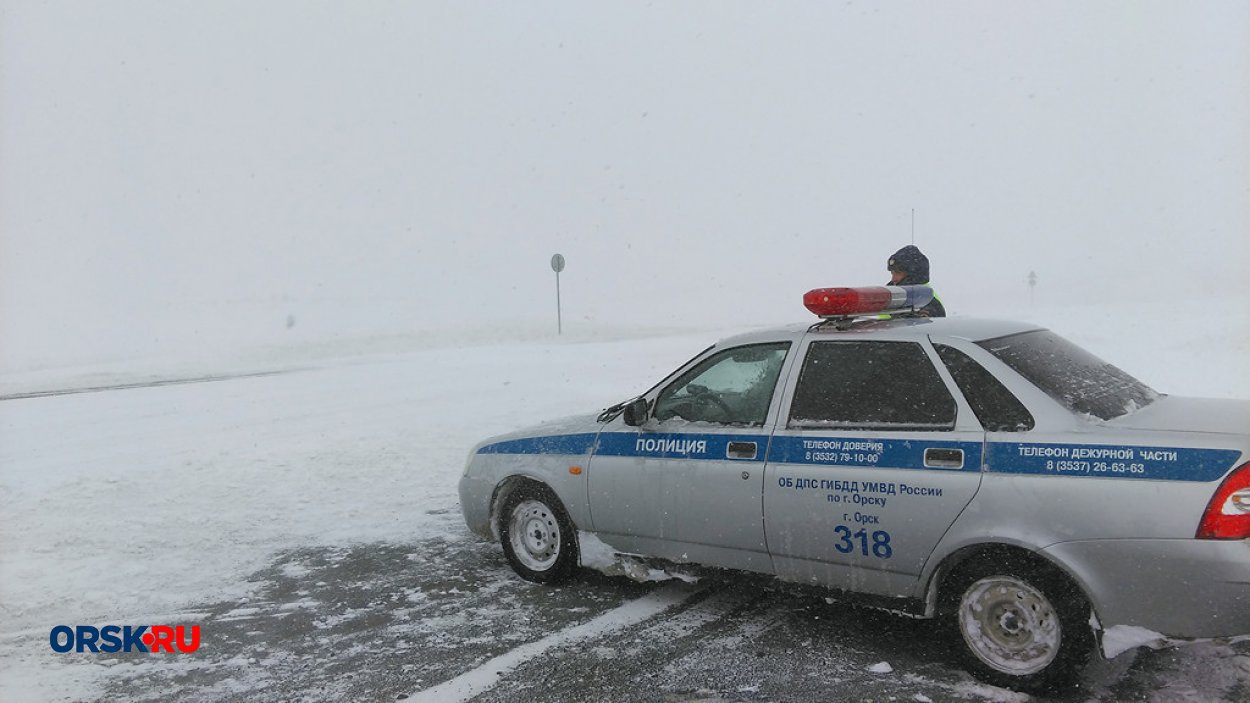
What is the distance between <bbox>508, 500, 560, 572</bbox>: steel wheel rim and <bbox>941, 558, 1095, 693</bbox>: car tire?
2.38 metres

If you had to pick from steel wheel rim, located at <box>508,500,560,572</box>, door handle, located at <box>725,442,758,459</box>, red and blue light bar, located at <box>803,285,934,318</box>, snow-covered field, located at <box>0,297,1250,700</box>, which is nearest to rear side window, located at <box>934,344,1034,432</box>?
red and blue light bar, located at <box>803,285,934,318</box>

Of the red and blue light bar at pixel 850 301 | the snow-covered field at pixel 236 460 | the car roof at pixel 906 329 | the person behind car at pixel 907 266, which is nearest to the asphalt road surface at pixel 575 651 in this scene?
the snow-covered field at pixel 236 460

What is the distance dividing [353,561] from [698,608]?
2.54 metres

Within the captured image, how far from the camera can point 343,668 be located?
4316 mm

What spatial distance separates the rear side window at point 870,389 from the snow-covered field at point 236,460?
3.54 metres

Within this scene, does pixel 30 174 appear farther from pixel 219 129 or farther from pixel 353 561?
pixel 353 561

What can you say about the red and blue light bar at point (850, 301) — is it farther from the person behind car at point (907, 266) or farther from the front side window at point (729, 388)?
the person behind car at point (907, 266)

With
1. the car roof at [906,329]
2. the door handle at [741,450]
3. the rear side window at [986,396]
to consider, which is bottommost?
the door handle at [741,450]

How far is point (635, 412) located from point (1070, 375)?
7.28 ft

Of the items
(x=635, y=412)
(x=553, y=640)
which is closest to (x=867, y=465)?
(x=635, y=412)

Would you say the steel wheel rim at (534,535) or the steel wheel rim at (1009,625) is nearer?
the steel wheel rim at (1009,625)

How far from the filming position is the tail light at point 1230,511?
335 centimetres

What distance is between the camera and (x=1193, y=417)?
3.91 metres

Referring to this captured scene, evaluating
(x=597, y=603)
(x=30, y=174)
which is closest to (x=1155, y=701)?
(x=597, y=603)
